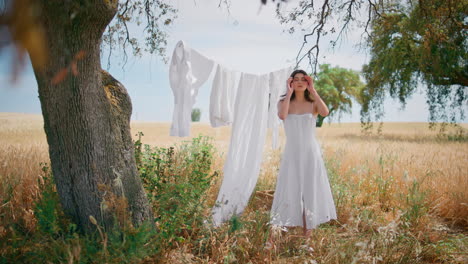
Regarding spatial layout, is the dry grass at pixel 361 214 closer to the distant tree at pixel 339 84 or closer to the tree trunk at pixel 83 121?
the tree trunk at pixel 83 121

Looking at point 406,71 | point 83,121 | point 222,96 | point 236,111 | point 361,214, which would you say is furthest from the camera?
point 406,71

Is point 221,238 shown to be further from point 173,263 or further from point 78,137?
point 78,137

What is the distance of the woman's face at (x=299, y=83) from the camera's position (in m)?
3.97

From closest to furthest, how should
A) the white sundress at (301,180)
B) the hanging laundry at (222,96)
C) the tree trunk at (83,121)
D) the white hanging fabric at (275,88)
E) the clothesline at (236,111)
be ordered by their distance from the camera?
the tree trunk at (83,121)
the white sundress at (301,180)
the clothesline at (236,111)
the hanging laundry at (222,96)
the white hanging fabric at (275,88)

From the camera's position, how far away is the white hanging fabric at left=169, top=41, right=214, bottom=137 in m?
4.39

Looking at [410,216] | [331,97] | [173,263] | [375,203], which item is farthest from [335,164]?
[331,97]

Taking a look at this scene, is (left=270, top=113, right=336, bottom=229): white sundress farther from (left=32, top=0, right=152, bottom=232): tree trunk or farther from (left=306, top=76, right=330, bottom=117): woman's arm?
(left=32, top=0, right=152, bottom=232): tree trunk

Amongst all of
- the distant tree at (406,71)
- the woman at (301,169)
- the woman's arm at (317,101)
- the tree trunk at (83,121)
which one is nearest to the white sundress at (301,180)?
the woman at (301,169)

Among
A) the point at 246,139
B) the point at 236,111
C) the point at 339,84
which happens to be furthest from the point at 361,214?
the point at 339,84

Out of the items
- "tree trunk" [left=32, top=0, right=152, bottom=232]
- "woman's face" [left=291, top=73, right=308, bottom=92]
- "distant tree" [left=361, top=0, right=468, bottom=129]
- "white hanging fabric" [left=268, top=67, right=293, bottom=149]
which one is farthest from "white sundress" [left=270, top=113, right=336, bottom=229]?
"distant tree" [left=361, top=0, right=468, bottom=129]

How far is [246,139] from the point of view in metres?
4.94

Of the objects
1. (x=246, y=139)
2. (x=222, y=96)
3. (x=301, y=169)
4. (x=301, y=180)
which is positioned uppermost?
(x=222, y=96)

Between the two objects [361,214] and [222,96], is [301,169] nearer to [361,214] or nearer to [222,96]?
[222,96]

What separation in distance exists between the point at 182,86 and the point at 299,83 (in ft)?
4.84
